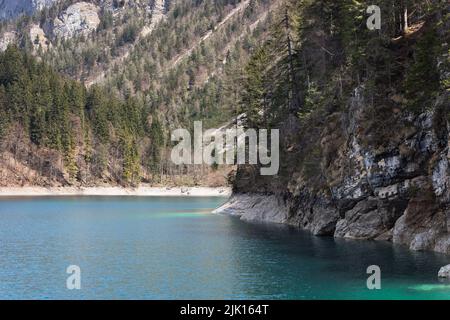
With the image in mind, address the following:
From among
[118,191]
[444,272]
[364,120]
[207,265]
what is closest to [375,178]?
[364,120]

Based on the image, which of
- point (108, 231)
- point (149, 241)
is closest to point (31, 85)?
point (108, 231)

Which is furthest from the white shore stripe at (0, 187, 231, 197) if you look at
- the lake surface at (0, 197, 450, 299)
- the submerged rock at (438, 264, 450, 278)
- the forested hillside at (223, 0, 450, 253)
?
the submerged rock at (438, 264, 450, 278)

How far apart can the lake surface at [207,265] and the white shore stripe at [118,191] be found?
94864 mm

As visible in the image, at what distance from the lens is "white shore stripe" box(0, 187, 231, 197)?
509 feet

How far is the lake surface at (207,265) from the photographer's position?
31516 mm

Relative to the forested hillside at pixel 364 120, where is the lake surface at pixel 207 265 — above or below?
below

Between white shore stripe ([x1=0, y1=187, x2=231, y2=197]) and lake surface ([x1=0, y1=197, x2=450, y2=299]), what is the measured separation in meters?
94.9

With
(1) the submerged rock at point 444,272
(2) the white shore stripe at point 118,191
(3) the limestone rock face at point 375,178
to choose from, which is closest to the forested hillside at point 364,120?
(3) the limestone rock face at point 375,178

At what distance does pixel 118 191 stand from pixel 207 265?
445 feet

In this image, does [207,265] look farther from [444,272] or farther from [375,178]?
[375,178]

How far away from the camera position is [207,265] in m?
40.9

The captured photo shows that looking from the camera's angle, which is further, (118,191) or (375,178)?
(118,191)

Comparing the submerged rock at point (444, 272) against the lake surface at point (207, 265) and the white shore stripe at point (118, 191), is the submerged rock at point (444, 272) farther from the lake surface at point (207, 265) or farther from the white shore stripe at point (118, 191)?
the white shore stripe at point (118, 191)
